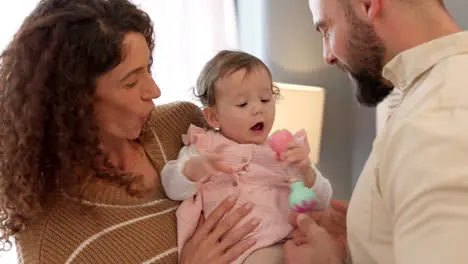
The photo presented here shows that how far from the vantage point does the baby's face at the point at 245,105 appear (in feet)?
4.81

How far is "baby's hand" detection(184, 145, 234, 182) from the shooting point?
1324mm

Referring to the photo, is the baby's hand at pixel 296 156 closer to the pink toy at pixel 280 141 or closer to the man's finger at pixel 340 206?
the pink toy at pixel 280 141

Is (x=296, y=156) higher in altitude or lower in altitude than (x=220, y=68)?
lower

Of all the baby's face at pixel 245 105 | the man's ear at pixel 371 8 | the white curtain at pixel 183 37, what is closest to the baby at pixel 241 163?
the baby's face at pixel 245 105

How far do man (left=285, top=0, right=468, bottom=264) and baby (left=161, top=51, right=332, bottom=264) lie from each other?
0.09 metres

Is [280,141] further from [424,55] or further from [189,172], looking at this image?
[424,55]

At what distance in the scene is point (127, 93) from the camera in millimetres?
1293

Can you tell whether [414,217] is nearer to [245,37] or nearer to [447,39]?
[447,39]

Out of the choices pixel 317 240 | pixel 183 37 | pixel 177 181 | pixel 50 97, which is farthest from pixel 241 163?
pixel 183 37

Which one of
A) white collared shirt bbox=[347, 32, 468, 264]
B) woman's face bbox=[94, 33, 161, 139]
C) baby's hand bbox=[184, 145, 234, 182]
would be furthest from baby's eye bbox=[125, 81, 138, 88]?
white collared shirt bbox=[347, 32, 468, 264]

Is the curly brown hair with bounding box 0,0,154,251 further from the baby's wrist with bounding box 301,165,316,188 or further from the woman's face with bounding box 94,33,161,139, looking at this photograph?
the baby's wrist with bounding box 301,165,316,188

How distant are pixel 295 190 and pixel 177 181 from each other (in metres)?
0.30

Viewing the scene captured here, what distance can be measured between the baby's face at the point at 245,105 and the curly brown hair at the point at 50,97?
0.33m

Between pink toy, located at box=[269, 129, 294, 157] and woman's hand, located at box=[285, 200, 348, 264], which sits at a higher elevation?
pink toy, located at box=[269, 129, 294, 157]
